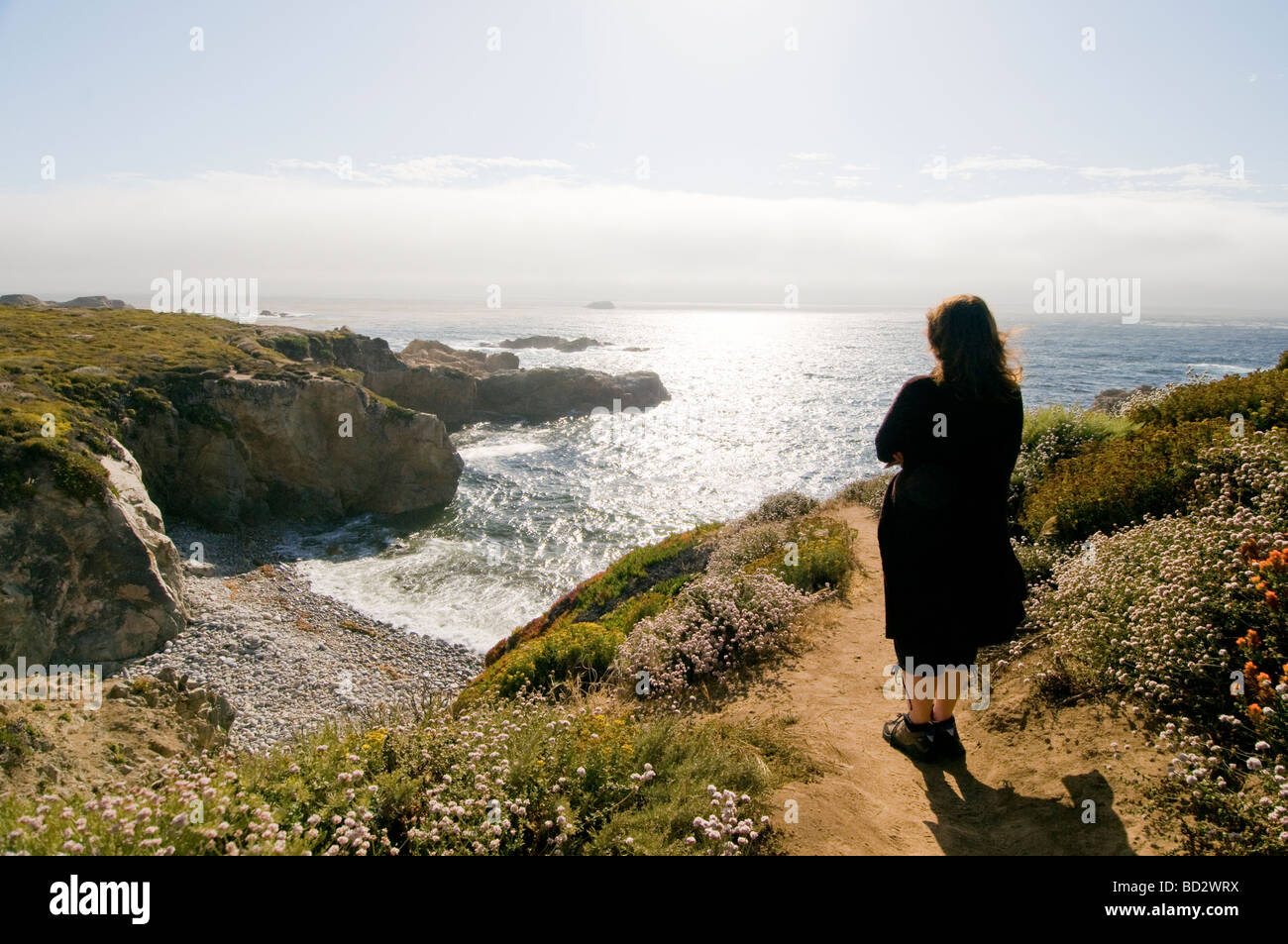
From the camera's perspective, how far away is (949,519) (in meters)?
4.50

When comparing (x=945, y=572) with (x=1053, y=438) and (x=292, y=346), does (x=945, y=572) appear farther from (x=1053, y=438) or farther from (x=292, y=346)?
(x=292, y=346)

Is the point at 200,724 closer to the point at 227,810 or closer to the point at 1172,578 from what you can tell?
the point at 227,810

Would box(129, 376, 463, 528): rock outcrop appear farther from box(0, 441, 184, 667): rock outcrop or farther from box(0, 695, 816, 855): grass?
box(0, 695, 816, 855): grass

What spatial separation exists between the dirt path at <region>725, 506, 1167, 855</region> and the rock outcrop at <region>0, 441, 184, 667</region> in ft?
51.3

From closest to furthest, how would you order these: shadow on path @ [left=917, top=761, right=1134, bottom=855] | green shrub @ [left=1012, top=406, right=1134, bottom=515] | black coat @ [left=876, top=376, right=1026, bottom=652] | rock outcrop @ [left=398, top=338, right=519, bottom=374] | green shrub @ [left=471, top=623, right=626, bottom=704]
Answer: shadow on path @ [left=917, top=761, right=1134, bottom=855] → black coat @ [left=876, top=376, right=1026, bottom=652] → green shrub @ [left=471, top=623, right=626, bottom=704] → green shrub @ [left=1012, top=406, right=1134, bottom=515] → rock outcrop @ [left=398, top=338, right=519, bottom=374]

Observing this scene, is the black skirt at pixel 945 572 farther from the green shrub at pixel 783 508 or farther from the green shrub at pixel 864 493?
the green shrub at pixel 864 493

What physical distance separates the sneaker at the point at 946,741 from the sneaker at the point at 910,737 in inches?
1.2

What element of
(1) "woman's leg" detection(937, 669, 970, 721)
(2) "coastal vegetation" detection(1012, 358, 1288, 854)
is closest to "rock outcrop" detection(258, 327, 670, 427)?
(2) "coastal vegetation" detection(1012, 358, 1288, 854)

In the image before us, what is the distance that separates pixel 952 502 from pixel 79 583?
1806 centimetres

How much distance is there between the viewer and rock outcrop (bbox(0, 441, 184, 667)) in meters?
14.2

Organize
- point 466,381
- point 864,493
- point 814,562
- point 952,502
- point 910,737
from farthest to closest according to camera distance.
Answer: point 466,381
point 864,493
point 814,562
point 910,737
point 952,502

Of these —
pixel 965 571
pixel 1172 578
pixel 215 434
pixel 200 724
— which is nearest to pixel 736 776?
pixel 965 571

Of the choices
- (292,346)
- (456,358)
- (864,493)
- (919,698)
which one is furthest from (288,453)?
(456,358)

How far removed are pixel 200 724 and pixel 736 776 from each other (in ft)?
17.9
